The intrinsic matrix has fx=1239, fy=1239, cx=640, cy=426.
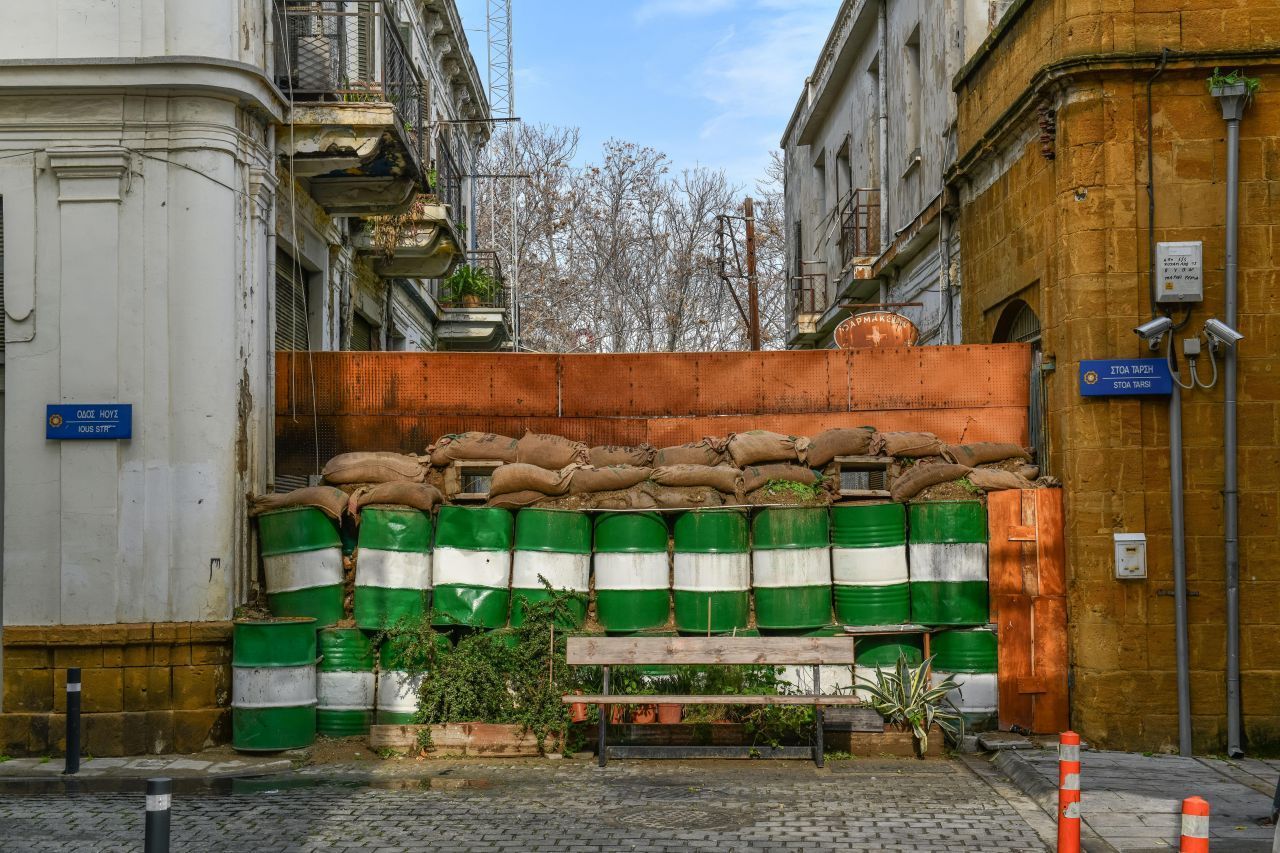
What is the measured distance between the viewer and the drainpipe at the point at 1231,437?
9.71 m

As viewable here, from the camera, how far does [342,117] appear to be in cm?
1174

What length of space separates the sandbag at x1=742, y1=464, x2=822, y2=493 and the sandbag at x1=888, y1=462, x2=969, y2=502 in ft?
2.31

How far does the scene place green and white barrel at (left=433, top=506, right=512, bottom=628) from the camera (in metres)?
10.3

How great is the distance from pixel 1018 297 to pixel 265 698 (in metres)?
7.68

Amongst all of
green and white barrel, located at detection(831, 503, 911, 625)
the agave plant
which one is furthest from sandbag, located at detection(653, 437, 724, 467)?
the agave plant

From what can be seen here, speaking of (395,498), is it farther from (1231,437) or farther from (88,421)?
(1231,437)

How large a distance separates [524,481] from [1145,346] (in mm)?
5250

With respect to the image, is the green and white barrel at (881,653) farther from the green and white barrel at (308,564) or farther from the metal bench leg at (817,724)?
the green and white barrel at (308,564)

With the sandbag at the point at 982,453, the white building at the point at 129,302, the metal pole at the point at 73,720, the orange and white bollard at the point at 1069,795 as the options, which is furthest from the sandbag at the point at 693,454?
the orange and white bollard at the point at 1069,795

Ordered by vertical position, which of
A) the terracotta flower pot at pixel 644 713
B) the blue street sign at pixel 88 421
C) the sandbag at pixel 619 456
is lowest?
the terracotta flower pot at pixel 644 713

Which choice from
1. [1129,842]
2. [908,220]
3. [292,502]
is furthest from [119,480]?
[908,220]

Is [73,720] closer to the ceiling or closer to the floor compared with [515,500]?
closer to the floor

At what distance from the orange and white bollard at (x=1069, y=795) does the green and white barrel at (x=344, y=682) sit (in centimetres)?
601

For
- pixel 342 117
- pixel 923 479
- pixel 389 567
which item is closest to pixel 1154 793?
pixel 923 479
